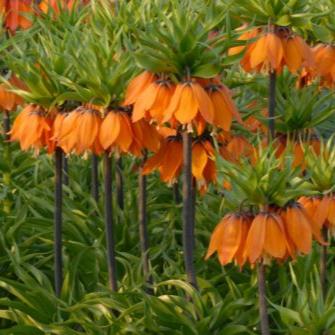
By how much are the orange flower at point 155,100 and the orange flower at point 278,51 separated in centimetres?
82

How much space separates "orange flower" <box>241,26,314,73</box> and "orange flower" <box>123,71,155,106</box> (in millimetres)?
805

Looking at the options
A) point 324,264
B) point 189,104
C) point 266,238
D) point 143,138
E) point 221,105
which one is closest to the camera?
Result: point 266,238

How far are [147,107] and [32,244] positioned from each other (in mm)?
1138

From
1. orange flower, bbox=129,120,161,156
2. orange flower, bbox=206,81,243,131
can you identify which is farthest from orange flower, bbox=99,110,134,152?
orange flower, bbox=206,81,243,131

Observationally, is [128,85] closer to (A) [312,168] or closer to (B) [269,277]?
(A) [312,168]

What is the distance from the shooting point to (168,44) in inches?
104

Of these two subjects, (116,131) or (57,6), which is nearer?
(116,131)

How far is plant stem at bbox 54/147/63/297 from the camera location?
10.2ft

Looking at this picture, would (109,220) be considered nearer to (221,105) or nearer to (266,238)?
(221,105)

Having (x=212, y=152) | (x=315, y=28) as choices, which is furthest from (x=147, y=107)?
(x=315, y=28)

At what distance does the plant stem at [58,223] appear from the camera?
3.11 m

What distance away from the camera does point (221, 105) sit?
8.88 ft

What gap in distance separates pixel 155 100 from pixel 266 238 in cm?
47

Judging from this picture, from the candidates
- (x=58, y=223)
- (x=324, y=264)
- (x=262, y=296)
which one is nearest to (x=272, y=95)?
(x=324, y=264)
